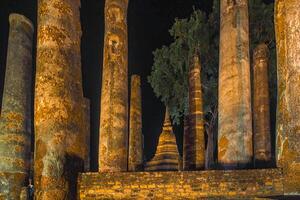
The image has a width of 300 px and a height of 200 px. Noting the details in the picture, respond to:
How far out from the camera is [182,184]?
9.26m

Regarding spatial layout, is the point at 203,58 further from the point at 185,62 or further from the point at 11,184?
the point at 11,184

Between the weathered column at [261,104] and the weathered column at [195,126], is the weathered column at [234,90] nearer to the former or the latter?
the weathered column at [261,104]

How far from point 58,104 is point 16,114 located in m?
5.68

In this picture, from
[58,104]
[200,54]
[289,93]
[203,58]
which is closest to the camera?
[289,93]

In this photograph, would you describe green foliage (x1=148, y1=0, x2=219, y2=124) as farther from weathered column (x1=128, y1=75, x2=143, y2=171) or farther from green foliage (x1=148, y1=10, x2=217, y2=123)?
weathered column (x1=128, y1=75, x2=143, y2=171)

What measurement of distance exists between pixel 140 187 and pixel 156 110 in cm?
2279

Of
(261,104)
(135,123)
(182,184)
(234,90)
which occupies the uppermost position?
(234,90)

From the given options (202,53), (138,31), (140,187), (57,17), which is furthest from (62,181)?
(138,31)

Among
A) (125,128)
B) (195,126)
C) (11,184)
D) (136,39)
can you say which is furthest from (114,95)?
(136,39)

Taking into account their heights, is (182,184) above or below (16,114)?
below

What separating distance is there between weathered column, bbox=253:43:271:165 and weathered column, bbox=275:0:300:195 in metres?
4.24

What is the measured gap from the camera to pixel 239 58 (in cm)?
1248

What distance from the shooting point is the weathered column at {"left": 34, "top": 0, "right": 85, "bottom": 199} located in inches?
358

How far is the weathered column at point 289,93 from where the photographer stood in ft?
28.2
